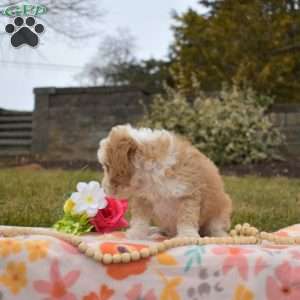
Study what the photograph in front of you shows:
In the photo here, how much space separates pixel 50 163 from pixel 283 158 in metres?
4.03

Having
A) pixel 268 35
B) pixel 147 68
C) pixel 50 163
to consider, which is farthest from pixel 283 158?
pixel 147 68

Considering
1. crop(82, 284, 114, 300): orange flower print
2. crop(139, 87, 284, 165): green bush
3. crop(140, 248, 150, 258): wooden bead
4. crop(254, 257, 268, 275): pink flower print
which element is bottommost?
crop(82, 284, 114, 300): orange flower print

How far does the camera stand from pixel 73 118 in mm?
10531

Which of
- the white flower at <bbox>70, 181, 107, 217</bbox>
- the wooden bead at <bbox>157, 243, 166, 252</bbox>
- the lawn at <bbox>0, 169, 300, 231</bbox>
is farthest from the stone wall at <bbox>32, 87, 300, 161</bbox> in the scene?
the wooden bead at <bbox>157, 243, 166, 252</bbox>

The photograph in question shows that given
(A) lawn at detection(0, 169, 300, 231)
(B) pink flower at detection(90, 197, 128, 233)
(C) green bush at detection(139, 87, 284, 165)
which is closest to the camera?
(B) pink flower at detection(90, 197, 128, 233)

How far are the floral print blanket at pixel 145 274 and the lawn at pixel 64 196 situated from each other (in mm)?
2020

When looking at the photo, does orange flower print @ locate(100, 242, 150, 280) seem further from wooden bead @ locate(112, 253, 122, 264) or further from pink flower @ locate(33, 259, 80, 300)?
pink flower @ locate(33, 259, 80, 300)

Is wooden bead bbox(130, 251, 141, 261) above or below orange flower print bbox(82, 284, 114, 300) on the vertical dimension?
above

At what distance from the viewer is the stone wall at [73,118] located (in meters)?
10.4

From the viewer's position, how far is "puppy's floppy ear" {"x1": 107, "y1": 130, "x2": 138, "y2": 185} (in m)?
2.55

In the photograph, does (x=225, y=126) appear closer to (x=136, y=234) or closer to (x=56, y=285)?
(x=136, y=234)

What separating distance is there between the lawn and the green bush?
1716 mm

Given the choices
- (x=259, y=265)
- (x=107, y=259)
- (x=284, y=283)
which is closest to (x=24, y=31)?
(x=107, y=259)

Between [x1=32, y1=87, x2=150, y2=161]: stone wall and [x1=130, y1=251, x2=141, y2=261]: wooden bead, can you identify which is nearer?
[x1=130, y1=251, x2=141, y2=261]: wooden bead
